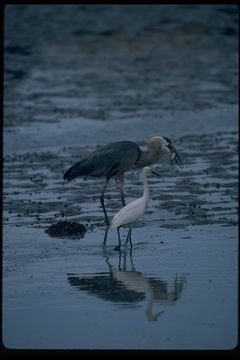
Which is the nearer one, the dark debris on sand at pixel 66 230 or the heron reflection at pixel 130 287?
the heron reflection at pixel 130 287

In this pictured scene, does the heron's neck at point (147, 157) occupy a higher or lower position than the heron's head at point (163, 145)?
lower

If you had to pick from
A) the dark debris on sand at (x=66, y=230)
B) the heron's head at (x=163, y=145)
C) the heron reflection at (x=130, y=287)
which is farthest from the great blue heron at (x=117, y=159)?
the heron reflection at (x=130, y=287)

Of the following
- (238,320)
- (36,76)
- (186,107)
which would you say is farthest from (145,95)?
(238,320)

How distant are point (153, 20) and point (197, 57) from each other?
5.06 m

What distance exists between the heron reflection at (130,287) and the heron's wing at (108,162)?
9.61 feet

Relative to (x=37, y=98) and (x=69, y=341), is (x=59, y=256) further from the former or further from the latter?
(x=37, y=98)

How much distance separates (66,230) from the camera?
40.9 ft

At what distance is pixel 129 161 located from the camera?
45.7 ft

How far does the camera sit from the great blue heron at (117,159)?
13703 millimetres

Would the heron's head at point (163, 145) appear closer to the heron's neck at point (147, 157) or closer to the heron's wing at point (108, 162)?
the heron's neck at point (147, 157)

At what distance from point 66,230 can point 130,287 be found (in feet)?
8.16

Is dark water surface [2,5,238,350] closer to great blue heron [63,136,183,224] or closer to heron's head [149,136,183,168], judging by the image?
great blue heron [63,136,183,224]

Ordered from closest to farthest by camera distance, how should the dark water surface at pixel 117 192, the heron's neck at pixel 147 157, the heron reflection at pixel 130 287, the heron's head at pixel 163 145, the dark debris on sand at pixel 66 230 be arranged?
1. the dark water surface at pixel 117 192
2. the heron reflection at pixel 130 287
3. the dark debris on sand at pixel 66 230
4. the heron's head at pixel 163 145
5. the heron's neck at pixel 147 157

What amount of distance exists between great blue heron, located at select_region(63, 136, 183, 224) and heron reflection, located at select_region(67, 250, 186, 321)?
9.45 feet
